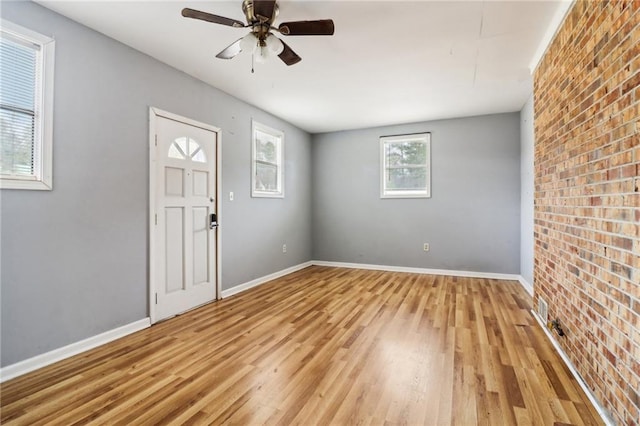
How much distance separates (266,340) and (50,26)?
2953 mm

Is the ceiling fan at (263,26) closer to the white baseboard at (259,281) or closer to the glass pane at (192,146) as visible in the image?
the glass pane at (192,146)

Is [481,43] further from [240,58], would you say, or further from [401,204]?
[401,204]

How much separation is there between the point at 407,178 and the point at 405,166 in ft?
0.72

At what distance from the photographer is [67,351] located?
7.75 ft

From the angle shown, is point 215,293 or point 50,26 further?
point 215,293

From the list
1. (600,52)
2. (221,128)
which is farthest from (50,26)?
(600,52)

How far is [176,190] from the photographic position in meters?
3.33

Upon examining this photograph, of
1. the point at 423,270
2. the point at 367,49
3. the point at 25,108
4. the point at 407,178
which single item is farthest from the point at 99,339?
the point at 407,178

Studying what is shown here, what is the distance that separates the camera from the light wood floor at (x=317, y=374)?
169cm

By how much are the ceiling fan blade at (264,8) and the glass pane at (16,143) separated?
70.7 inches

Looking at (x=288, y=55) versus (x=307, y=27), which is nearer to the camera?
(x=307, y=27)

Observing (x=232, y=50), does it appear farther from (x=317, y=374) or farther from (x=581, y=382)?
(x=581, y=382)

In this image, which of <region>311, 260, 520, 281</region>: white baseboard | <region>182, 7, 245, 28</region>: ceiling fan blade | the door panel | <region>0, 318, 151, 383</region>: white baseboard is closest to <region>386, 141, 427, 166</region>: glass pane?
<region>311, 260, 520, 281</region>: white baseboard

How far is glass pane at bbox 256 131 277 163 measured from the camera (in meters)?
4.76
